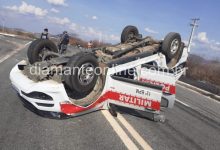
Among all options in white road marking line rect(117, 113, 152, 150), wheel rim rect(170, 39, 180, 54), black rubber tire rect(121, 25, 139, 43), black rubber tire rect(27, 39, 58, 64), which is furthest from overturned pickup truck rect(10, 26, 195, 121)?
black rubber tire rect(121, 25, 139, 43)

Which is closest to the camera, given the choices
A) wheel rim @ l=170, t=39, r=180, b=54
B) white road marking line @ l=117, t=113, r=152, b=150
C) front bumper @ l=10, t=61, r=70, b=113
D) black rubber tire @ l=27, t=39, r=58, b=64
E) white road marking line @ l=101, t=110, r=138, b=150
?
white road marking line @ l=101, t=110, r=138, b=150

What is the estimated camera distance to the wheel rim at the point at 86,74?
18.5 feet

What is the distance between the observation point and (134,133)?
17.4ft

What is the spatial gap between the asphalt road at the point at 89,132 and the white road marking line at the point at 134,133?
69mm

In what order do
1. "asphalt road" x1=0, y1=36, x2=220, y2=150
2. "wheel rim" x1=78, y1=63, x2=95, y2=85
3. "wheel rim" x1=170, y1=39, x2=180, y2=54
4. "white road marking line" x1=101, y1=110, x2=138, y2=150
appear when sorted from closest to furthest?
"asphalt road" x1=0, y1=36, x2=220, y2=150 < "white road marking line" x1=101, y1=110, x2=138, y2=150 < "wheel rim" x1=78, y1=63, x2=95, y2=85 < "wheel rim" x1=170, y1=39, x2=180, y2=54

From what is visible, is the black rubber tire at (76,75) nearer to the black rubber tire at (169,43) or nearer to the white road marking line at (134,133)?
the white road marking line at (134,133)

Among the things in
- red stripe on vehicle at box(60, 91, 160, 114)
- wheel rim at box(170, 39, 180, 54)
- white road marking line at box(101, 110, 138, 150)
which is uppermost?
→ wheel rim at box(170, 39, 180, 54)

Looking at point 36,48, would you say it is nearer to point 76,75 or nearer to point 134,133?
point 76,75

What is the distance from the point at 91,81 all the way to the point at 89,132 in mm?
1172

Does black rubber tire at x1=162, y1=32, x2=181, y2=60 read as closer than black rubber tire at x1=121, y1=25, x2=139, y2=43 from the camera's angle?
Yes

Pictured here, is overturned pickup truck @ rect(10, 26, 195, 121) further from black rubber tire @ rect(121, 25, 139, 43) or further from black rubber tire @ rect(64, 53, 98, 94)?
black rubber tire @ rect(121, 25, 139, 43)

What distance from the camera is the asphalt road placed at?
448cm

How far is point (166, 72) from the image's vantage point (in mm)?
6809

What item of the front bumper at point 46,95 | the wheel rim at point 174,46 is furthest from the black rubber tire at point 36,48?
the wheel rim at point 174,46
